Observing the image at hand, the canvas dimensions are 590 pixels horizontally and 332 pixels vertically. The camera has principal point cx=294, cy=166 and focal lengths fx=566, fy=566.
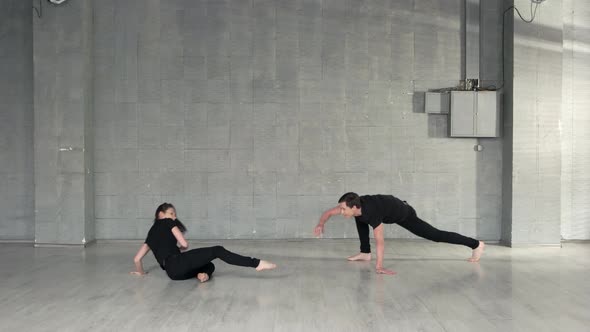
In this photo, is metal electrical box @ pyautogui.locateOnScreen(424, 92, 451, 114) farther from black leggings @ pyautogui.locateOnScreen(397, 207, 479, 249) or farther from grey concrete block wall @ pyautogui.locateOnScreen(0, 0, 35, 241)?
grey concrete block wall @ pyautogui.locateOnScreen(0, 0, 35, 241)

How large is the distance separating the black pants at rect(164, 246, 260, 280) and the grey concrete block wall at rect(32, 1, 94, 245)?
3.07 metres

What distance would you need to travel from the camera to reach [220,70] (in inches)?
333

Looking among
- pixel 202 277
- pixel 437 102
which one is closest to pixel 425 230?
pixel 437 102

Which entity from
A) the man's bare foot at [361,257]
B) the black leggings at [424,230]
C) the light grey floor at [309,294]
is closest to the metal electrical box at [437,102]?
the light grey floor at [309,294]

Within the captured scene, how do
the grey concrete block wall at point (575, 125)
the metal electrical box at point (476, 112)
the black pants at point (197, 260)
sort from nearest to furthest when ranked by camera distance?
the black pants at point (197, 260) < the metal electrical box at point (476, 112) < the grey concrete block wall at point (575, 125)

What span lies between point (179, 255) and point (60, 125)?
11.9 ft

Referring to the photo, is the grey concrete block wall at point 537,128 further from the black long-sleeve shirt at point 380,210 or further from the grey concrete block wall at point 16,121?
the grey concrete block wall at point 16,121

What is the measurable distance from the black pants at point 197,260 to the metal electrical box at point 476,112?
4.17 m

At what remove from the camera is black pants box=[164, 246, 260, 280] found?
549cm

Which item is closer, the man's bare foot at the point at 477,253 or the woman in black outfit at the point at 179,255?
the woman in black outfit at the point at 179,255

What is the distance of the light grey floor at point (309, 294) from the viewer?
4.33m

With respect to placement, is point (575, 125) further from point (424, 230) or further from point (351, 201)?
point (351, 201)

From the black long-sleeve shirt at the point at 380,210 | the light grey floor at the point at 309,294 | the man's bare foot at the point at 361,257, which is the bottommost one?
the light grey floor at the point at 309,294

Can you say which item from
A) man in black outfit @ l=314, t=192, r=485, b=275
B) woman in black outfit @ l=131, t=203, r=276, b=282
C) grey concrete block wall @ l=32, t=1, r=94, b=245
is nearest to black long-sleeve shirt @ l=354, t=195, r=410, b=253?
man in black outfit @ l=314, t=192, r=485, b=275
